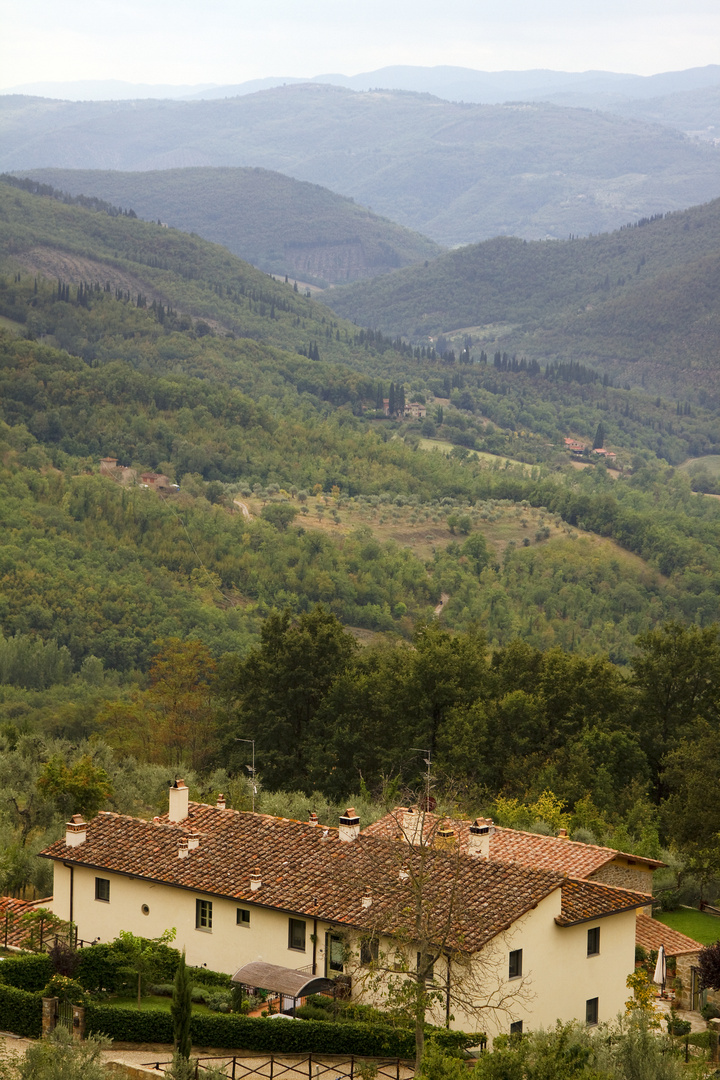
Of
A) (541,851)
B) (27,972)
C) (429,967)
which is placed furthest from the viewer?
(541,851)

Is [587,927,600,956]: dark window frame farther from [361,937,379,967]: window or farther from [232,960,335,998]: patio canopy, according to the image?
[232,960,335,998]: patio canopy

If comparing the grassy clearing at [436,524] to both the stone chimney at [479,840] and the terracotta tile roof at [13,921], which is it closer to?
the terracotta tile roof at [13,921]

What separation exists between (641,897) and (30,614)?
107m

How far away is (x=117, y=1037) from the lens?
28250mm

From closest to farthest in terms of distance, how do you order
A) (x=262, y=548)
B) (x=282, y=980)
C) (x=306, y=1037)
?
(x=306, y=1037)
(x=282, y=980)
(x=262, y=548)

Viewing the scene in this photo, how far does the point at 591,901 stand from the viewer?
3228cm

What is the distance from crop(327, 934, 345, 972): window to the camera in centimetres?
3066

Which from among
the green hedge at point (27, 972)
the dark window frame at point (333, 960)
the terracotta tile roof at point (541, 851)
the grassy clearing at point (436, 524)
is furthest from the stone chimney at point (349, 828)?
the grassy clearing at point (436, 524)

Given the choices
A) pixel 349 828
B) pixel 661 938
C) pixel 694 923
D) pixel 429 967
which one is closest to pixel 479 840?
pixel 349 828

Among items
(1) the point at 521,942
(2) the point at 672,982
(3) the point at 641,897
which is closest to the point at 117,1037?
(1) the point at 521,942

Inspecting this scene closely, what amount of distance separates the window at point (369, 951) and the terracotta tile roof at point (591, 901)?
398cm

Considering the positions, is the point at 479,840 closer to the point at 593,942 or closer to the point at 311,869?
the point at 593,942

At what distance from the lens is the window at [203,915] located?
107ft

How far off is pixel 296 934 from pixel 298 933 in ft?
0.20
